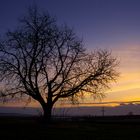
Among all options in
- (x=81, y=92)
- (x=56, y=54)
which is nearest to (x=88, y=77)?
(x=81, y=92)

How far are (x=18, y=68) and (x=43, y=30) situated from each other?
5.68m

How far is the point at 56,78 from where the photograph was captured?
1660 inches

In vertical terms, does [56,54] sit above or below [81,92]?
above

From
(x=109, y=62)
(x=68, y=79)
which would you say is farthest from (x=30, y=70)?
(x=109, y=62)

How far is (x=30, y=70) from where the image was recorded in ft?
134

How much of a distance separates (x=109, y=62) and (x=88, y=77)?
11.1 ft

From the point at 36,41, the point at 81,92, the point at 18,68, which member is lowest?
the point at 81,92

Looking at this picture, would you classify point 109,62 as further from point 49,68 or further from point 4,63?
point 4,63
